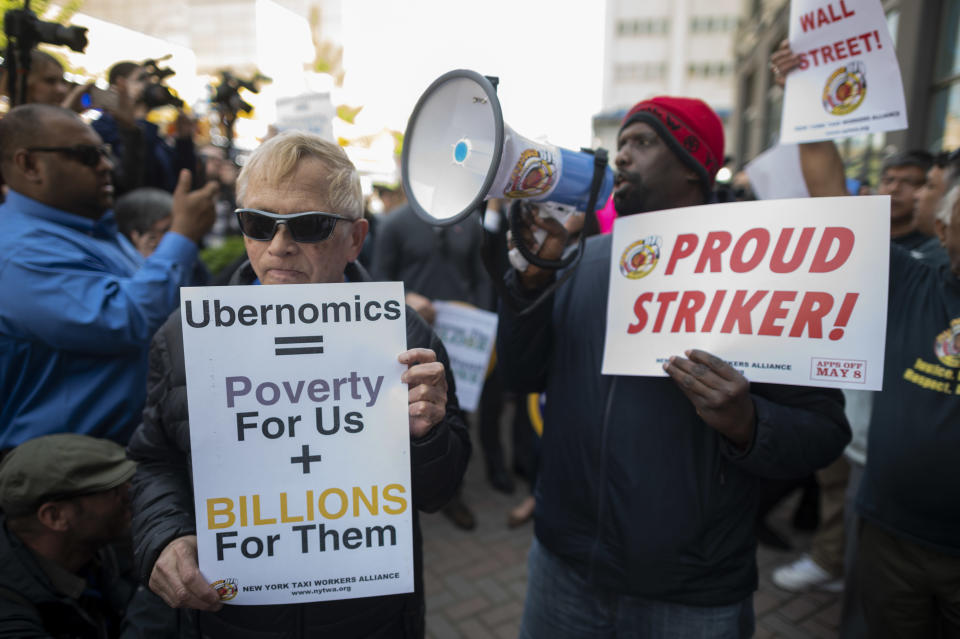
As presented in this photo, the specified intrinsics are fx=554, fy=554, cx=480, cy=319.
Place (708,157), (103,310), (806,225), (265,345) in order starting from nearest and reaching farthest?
1. (265,345)
2. (806,225)
3. (708,157)
4. (103,310)

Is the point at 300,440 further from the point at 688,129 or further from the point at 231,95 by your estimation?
the point at 231,95

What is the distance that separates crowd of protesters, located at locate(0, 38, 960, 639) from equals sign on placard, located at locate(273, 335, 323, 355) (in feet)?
0.66

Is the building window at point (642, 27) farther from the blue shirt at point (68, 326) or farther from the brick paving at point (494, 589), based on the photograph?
the blue shirt at point (68, 326)

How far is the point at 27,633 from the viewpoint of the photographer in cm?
149

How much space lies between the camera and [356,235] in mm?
1426

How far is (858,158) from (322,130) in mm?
7329

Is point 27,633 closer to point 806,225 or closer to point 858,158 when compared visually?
point 806,225

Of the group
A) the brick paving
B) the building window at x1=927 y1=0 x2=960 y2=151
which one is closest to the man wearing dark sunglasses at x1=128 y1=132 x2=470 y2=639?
the brick paving

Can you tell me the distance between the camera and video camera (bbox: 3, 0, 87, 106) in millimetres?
2359

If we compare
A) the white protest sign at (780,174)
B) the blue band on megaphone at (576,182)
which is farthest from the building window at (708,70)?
the blue band on megaphone at (576,182)

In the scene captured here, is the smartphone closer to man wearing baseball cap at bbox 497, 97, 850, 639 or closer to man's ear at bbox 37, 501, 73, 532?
man's ear at bbox 37, 501, 73, 532

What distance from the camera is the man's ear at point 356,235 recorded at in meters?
1.40

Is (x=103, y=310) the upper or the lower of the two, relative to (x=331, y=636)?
upper

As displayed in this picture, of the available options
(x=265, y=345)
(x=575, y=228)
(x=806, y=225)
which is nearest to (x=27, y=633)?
(x=265, y=345)
